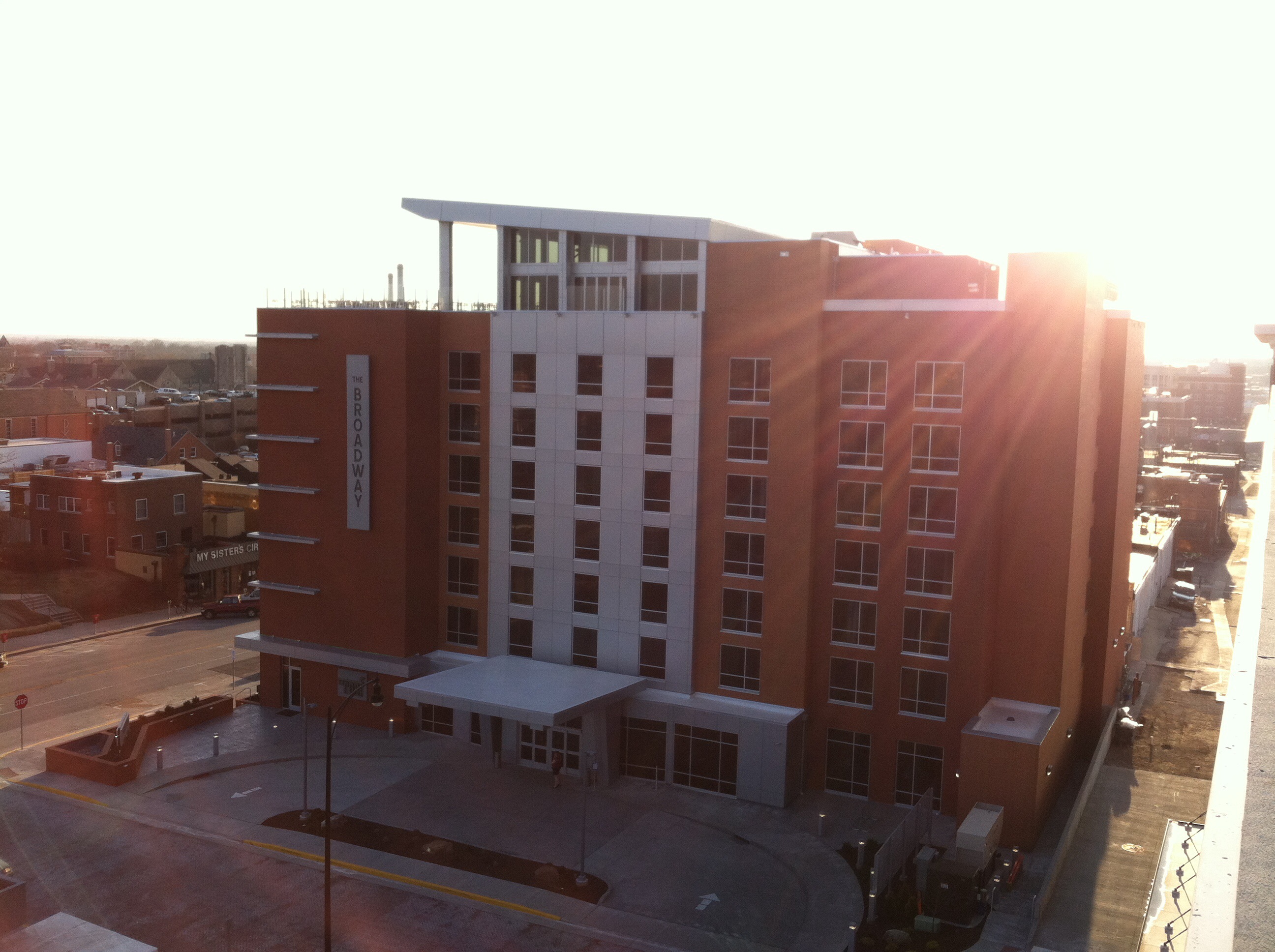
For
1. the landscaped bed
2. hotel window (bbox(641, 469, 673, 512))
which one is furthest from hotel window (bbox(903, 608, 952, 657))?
the landscaped bed

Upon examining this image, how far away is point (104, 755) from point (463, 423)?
20898 mm

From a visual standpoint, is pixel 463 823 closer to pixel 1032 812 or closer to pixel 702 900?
pixel 702 900

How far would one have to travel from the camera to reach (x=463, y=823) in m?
39.8

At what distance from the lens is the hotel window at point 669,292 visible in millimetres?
43781

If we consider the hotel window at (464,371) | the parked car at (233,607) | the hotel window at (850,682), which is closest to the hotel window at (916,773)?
the hotel window at (850,682)

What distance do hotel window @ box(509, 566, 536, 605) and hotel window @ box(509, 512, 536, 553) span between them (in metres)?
0.88

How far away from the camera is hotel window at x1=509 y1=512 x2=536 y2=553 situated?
47.0m

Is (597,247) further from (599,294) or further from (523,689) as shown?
(523,689)

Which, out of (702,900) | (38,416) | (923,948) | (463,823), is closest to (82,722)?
(463,823)

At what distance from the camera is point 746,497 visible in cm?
4294

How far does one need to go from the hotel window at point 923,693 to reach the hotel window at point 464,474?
2096 centimetres

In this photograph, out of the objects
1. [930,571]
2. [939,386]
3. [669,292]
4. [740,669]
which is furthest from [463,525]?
[939,386]

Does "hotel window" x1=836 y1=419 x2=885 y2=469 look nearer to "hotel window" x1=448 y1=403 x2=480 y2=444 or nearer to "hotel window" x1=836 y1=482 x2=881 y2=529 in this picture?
"hotel window" x1=836 y1=482 x2=881 y2=529

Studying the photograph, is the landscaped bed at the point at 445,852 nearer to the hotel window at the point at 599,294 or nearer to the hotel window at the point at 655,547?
the hotel window at the point at 655,547
